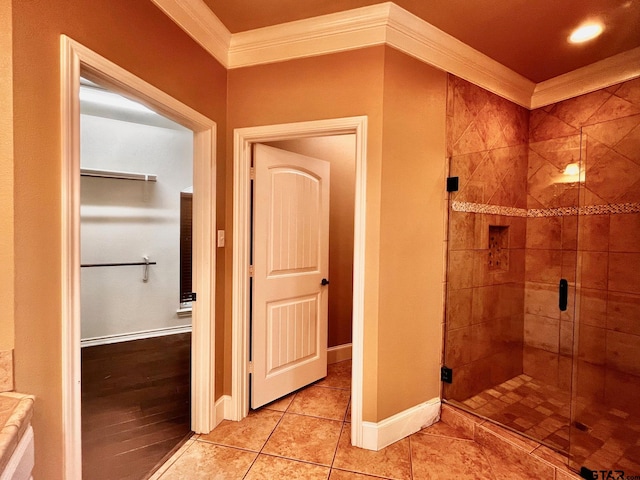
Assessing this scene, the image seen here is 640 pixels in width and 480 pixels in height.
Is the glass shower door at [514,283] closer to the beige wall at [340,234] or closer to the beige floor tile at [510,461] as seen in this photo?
the beige floor tile at [510,461]

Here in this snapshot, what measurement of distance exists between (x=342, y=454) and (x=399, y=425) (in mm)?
411

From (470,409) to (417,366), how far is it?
0.53m

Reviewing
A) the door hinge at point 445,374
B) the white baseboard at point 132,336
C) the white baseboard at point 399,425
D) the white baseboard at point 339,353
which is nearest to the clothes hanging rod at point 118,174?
the white baseboard at point 132,336

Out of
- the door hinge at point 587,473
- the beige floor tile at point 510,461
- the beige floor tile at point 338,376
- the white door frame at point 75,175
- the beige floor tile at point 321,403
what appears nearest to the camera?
the white door frame at point 75,175

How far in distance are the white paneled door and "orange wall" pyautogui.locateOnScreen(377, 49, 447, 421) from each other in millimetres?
834

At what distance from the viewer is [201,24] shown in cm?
176

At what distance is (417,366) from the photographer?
2023 millimetres

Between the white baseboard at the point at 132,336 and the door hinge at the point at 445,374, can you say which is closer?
the door hinge at the point at 445,374

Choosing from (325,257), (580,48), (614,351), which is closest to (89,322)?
(325,257)

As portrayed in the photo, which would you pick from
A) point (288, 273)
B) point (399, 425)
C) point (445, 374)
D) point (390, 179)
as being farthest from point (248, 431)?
point (390, 179)

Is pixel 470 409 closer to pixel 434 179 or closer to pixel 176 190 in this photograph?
pixel 434 179

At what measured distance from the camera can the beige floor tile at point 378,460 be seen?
1.66m

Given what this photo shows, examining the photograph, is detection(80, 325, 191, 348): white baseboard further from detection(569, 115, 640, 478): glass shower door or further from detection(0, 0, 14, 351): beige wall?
detection(569, 115, 640, 478): glass shower door

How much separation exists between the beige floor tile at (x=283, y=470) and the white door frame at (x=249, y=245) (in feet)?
1.03
